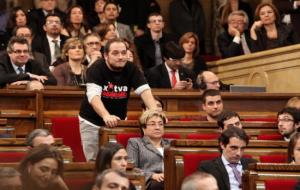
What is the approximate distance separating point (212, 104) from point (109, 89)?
3.82ft

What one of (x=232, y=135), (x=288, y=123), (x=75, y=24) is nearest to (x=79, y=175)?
(x=232, y=135)

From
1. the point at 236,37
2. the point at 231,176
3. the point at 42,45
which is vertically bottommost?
the point at 231,176

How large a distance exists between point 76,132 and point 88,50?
6.12 ft

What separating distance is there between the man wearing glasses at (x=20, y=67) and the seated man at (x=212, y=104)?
1.72m

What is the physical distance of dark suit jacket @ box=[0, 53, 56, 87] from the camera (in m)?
11.0

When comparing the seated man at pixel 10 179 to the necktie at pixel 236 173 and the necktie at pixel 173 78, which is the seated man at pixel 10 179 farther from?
the necktie at pixel 173 78

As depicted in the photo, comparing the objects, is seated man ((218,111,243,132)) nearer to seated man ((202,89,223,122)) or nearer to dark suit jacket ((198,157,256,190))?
seated man ((202,89,223,122))

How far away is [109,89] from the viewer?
9.54 metres

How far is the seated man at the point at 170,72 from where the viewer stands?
1231 centimetres

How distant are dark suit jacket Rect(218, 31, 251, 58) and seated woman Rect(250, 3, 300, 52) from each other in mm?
318

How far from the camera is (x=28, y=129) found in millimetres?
10633

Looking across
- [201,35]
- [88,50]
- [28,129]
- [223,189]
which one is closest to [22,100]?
[28,129]

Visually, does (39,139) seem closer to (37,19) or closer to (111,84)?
(111,84)

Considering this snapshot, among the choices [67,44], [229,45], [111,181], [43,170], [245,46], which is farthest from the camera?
[229,45]
